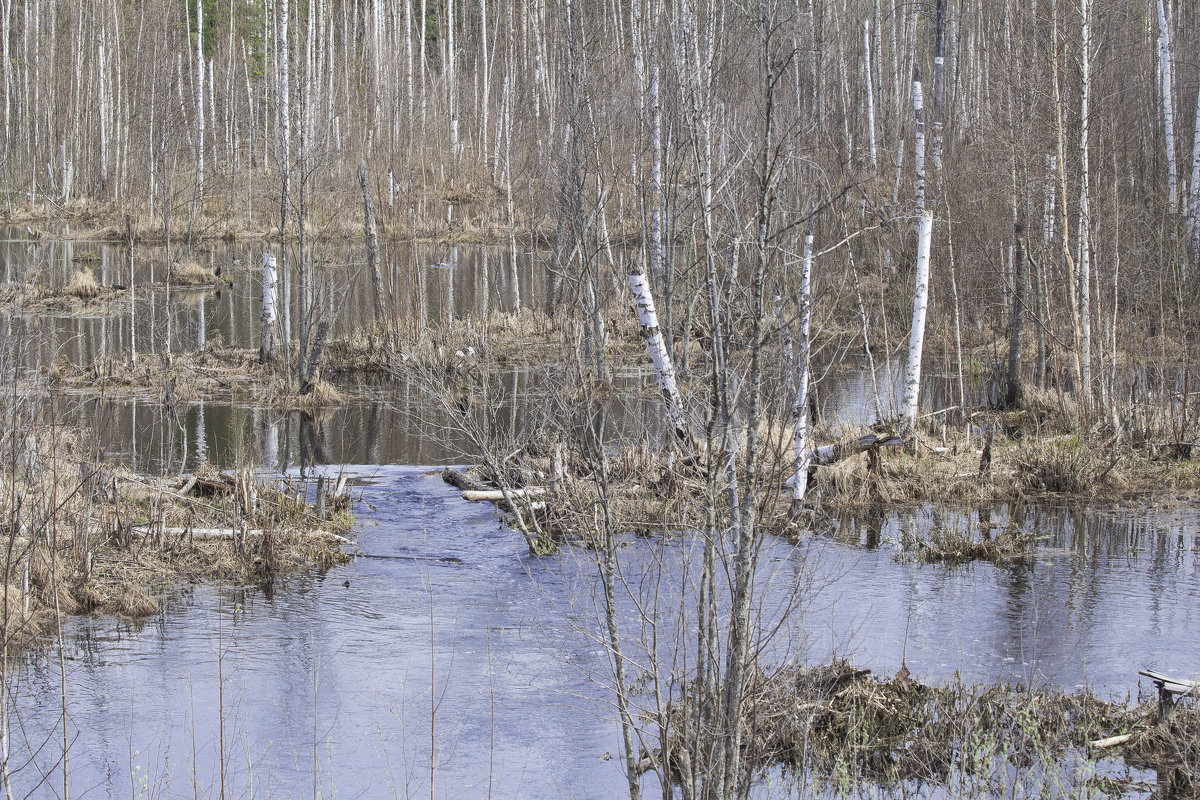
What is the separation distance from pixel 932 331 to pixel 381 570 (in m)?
15.6

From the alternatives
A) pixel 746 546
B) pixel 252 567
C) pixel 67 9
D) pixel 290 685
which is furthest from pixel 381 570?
pixel 67 9

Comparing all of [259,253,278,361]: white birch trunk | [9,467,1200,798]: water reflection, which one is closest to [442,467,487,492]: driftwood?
[9,467,1200,798]: water reflection

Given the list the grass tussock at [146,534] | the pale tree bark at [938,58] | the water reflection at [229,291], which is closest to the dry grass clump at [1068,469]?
the pale tree bark at [938,58]

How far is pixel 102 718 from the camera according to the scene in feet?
25.8

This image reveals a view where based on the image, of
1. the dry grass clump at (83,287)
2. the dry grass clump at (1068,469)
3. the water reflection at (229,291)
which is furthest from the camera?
the dry grass clump at (83,287)

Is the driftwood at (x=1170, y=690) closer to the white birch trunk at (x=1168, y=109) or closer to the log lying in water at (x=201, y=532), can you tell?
the log lying in water at (x=201, y=532)

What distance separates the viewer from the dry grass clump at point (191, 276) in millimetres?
32688

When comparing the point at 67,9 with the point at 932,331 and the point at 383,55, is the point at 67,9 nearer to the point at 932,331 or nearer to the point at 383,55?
the point at 383,55

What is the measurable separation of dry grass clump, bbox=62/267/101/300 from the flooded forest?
0.36 ft

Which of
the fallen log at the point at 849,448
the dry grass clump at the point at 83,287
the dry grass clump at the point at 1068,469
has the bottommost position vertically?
the dry grass clump at the point at 1068,469

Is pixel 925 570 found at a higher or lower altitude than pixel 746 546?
lower

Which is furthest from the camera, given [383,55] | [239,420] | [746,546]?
[383,55]

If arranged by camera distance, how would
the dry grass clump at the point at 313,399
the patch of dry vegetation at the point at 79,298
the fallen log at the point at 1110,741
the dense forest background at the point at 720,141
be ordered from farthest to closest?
the patch of dry vegetation at the point at 79,298, the dry grass clump at the point at 313,399, the dense forest background at the point at 720,141, the fallen log at the point at 1110,741

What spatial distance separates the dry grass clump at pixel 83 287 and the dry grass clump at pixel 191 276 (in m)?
3.54
